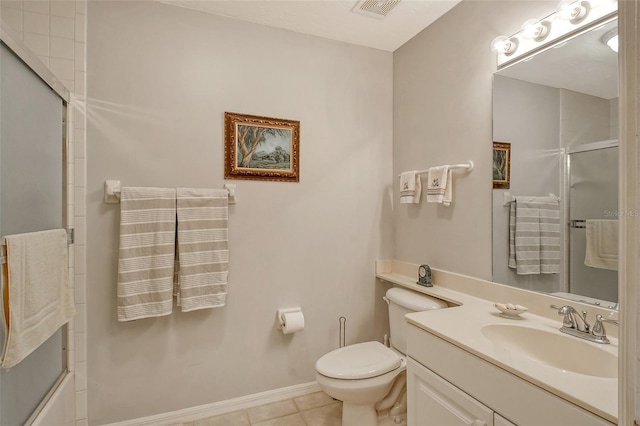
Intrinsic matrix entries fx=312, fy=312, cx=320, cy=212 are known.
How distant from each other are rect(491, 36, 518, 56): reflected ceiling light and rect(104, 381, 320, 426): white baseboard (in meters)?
2.27

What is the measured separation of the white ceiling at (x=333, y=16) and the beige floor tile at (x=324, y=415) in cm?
245

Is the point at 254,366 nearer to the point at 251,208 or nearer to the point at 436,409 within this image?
the point at 251,208

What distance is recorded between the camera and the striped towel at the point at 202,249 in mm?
1763

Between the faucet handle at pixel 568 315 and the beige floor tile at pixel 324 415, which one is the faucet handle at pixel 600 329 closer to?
the faucet handle at pixel 568 315

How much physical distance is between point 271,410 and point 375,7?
254 centimetres

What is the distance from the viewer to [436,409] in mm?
1202

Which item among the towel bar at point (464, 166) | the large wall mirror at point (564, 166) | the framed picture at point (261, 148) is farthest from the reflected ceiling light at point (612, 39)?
the framed picture at point (261, 148)

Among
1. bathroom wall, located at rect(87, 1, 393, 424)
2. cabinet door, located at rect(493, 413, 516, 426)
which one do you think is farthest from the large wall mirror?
bathroom wall, located at rect(87, 1, 393, 424)

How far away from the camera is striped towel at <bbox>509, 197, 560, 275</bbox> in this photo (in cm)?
137

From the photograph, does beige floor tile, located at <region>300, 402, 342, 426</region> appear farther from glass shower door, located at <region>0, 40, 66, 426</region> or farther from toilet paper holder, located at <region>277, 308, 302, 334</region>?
glass shower door, located at <region>0, 40, 66, 426</region>

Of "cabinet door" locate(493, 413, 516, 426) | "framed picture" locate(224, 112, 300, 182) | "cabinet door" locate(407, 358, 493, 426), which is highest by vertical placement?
"framed picture" locate(224, 112, 300, 182)

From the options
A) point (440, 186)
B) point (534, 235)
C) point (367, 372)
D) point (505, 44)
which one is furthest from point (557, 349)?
point (505, 44)

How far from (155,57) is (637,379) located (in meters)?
2.25

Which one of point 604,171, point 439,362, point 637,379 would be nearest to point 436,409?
point 439,362
